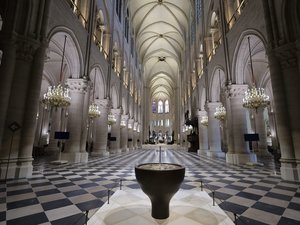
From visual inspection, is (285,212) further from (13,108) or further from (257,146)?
(257,146)

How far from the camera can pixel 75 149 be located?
9.31 metres

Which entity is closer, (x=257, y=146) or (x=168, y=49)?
(x=257, y=146)

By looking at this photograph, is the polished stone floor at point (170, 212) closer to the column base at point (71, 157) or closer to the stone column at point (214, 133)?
the column base at point (71, 157)

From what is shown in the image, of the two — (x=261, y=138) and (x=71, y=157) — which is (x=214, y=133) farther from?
(x=71, y=157)

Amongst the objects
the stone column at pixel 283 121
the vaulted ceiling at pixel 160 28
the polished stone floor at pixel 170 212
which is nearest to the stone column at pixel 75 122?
the polished stone floor at pixel 170 212

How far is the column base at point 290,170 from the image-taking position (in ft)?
17.4

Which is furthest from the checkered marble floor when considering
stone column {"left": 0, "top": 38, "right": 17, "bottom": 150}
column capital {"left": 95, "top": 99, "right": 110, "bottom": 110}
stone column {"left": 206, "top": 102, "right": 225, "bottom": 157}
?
stone column {"left": 206, "top": 102, "right": 225, "bottom": 157}

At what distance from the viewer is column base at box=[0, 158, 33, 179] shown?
5.02 meters

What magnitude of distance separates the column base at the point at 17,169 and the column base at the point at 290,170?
847 cm

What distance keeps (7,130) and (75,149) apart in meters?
4.26

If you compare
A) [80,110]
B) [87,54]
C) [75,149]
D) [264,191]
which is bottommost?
[264,191]

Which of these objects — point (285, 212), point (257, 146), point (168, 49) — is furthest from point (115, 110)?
point (168, 49)

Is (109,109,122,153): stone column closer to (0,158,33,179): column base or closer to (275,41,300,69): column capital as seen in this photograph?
(0,158,33,179): column base

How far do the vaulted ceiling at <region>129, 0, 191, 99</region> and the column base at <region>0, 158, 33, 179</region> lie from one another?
2486 cm
